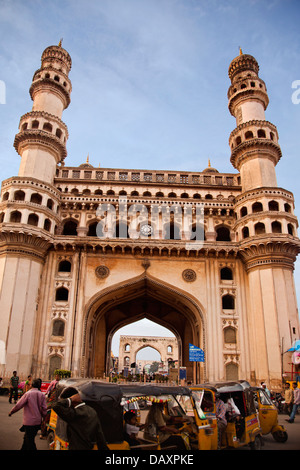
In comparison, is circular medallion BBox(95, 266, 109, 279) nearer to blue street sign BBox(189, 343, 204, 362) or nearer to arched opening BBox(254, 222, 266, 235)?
blue street sign BBox(189, 343, 204, 362)

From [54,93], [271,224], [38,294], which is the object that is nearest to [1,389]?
[38,294]

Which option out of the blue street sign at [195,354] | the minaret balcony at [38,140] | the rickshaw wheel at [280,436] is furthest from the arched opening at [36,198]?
the rickshaw wheel at [280,436]

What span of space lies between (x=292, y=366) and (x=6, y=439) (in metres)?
16.4

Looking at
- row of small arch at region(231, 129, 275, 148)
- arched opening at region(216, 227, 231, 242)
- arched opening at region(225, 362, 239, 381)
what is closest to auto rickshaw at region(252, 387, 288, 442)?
arched opening at region(225, 362, 239, 381)

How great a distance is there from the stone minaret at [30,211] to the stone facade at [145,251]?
2.9 inches

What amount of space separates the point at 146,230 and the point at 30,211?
817cm

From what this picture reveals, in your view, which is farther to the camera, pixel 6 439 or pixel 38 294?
pixel 38 294

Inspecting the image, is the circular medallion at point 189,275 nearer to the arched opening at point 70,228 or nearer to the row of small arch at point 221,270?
the row of small arch at point 221,270

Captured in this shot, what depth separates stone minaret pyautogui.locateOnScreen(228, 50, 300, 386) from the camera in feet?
72.7

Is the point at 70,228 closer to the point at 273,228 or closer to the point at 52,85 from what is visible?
the point at 52,85

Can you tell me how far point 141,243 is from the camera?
2509cm

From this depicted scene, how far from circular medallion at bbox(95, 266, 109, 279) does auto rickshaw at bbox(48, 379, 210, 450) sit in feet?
53.0

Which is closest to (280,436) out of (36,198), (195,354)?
(195,354)
